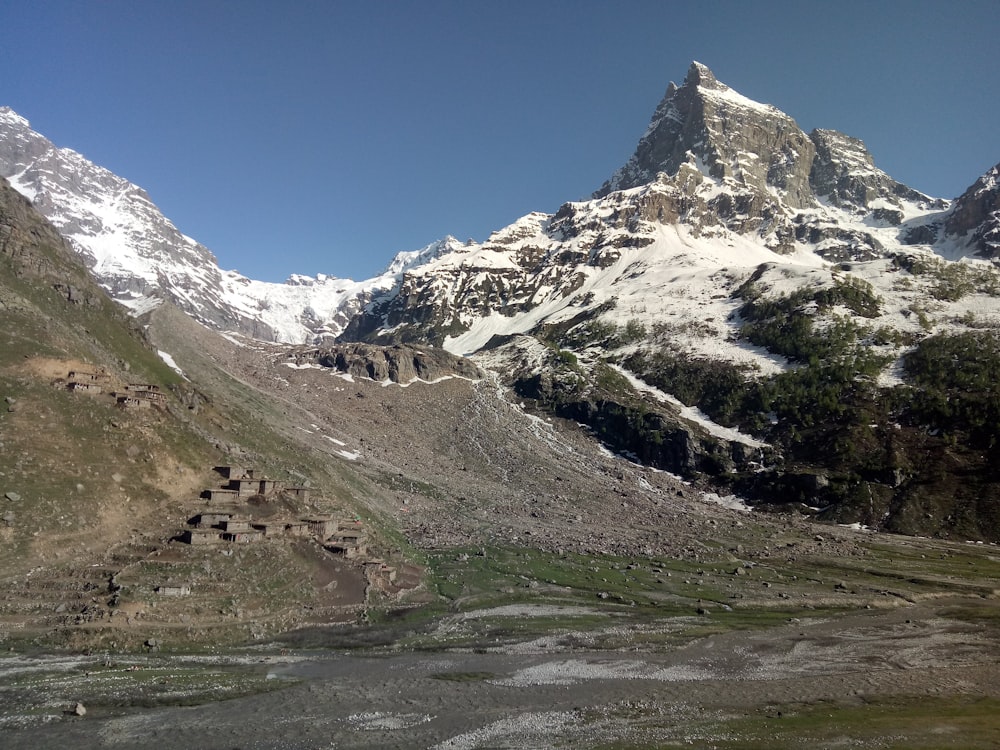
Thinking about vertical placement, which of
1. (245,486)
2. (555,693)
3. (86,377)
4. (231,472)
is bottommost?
(555,693)

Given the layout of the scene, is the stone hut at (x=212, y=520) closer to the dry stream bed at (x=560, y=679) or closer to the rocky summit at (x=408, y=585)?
the rocky summit at (x=408, y=585)

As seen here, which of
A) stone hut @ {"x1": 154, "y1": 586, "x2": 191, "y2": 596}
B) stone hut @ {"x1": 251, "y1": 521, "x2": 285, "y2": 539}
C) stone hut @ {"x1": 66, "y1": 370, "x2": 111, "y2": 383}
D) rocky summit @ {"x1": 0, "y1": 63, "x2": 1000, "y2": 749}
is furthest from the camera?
stone hut @ {"x1": 66, "y1": 370, "x2": 111, "y2": 383}

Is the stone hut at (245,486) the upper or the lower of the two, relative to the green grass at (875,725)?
upper

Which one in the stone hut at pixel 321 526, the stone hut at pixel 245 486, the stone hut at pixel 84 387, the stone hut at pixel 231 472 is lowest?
the stone hut at pixel 321 526

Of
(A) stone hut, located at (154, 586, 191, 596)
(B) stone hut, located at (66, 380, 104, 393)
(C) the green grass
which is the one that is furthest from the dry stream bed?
(B) stone hut, located at (66, 380, 104, 393)

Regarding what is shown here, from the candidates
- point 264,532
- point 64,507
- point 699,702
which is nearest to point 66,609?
point 64,507

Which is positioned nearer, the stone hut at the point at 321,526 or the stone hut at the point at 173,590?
the stone hut at the point at 173,590

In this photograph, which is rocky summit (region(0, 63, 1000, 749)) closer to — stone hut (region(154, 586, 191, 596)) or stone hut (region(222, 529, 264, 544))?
stone hut (region(154, 586, 191, 596))

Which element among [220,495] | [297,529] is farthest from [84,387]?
[297,529]

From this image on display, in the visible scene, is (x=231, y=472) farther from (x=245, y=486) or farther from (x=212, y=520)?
(x=212, y=520)

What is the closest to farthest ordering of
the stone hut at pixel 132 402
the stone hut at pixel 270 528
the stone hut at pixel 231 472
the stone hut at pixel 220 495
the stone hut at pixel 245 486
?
the stone hut at pixel 270 528
the stone hut at pixel 220 495
the stone hut at pixel 245 486
the stone hut at pixel 132 402
the stone hut at pixel 231 472

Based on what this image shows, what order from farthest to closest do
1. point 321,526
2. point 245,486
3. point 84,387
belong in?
point 321,526, point 245,486, point 84,387

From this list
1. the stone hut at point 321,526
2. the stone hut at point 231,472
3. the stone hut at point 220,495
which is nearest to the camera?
the stone hut at point 220,495

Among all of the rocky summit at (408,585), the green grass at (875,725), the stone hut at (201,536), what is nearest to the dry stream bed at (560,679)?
the green grass at (875,725)
